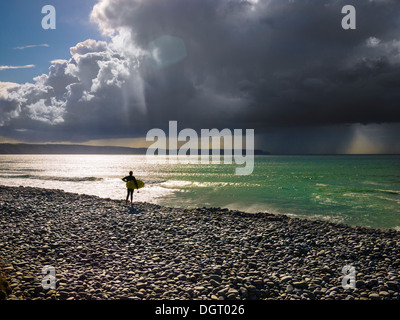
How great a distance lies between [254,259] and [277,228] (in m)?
5.44

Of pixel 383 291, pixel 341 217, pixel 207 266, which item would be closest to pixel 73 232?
pixel 207 266

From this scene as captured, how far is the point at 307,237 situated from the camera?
1340cm

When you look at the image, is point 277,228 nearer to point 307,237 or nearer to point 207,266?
point 307,237

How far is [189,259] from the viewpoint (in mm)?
10023

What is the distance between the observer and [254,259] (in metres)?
10.1

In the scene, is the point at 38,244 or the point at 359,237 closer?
the point at 38,244

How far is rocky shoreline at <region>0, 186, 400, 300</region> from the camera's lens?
761 centimetres

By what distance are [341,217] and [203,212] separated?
1247cm

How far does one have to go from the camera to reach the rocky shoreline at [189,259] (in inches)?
300
